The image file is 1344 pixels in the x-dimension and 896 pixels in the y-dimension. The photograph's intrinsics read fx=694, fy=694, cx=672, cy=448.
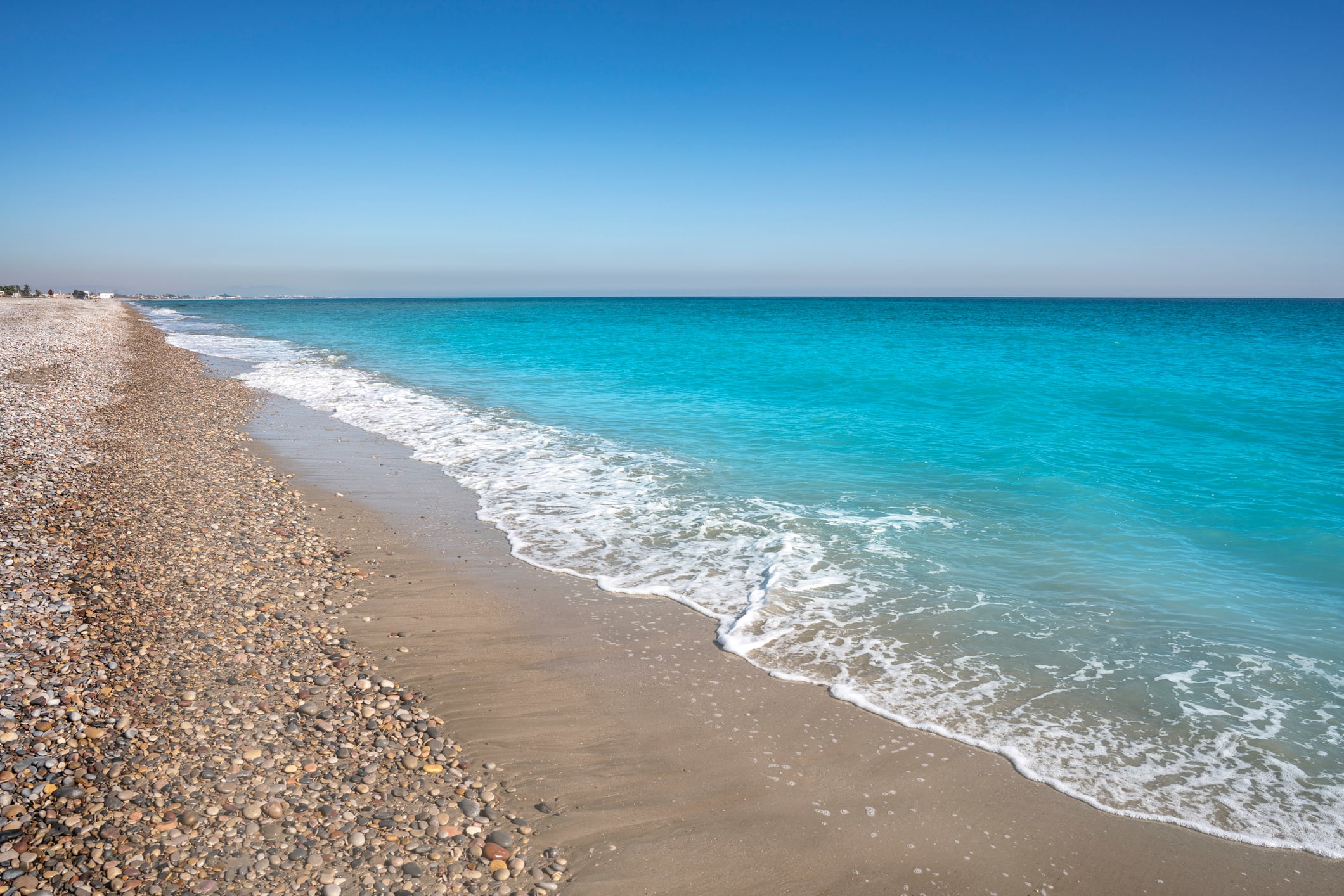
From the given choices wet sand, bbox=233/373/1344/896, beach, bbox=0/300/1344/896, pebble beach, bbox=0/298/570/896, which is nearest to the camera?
pebble beach, bbox=0/298/570/896

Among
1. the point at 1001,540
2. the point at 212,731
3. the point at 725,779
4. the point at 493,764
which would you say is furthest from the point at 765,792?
the point at 1001,540

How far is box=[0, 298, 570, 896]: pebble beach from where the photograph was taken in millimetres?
3117

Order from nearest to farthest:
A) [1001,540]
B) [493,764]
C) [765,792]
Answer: [765,792]
[493,764]
[1001,540]

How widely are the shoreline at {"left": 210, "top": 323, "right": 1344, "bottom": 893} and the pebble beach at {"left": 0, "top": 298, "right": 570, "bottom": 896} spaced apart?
405 millimetres

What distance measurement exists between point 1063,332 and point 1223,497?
148 feet

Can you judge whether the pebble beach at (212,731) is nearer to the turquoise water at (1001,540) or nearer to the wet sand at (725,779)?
the wet sand at (725,779)

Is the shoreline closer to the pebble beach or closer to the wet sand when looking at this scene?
the wet sand

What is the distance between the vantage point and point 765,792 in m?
3.92

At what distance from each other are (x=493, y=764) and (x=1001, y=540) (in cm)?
640

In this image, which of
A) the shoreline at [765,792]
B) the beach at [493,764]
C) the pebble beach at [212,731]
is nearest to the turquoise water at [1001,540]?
the shoreline at [765,792]

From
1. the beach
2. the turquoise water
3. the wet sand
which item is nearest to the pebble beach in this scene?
the beach

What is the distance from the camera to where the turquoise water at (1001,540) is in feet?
15.1

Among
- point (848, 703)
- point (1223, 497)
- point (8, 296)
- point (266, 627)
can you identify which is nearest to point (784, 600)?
point (848, 703)

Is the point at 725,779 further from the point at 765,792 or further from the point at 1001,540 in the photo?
the point at 1001,540
